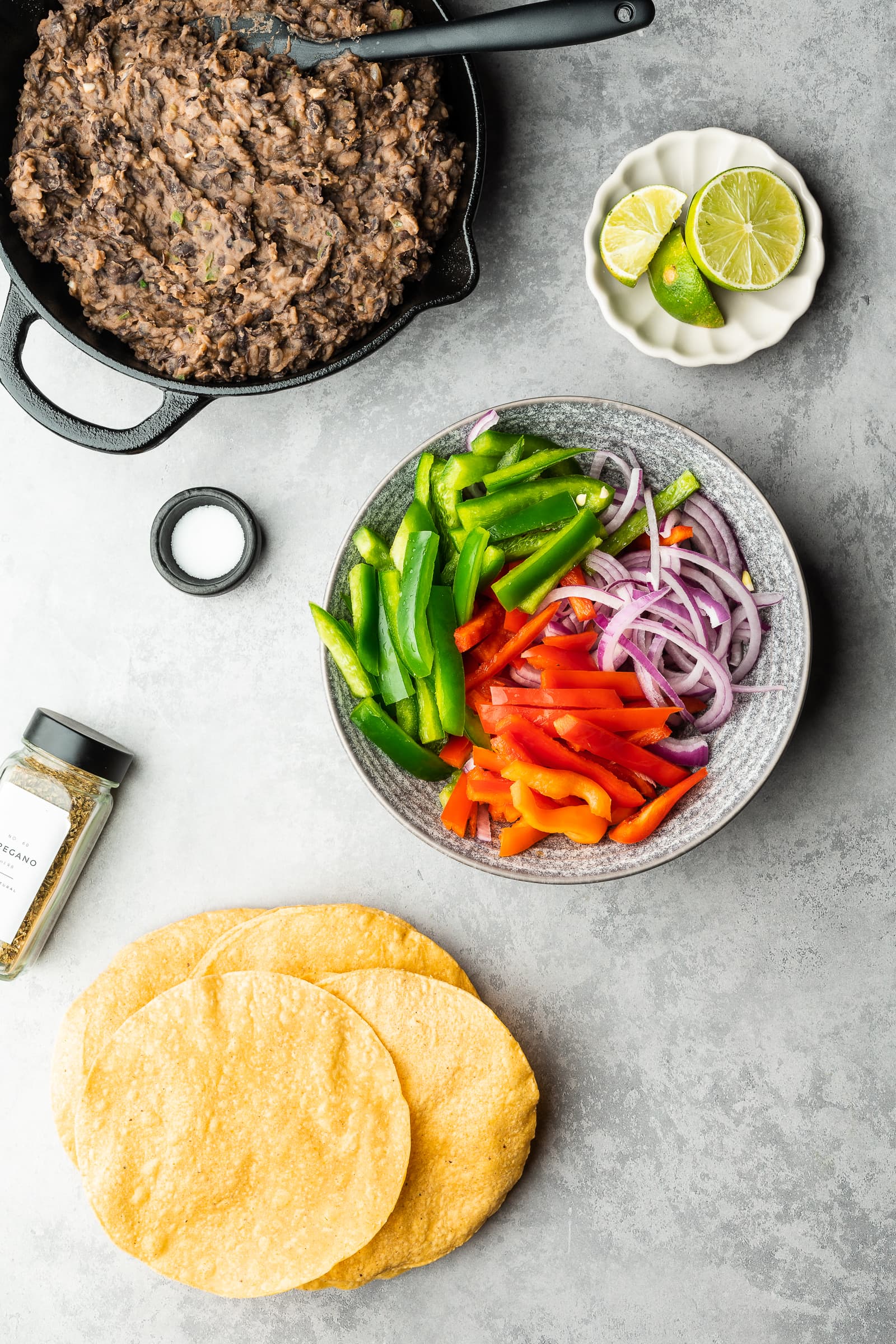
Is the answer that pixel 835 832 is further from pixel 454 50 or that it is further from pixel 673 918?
pixel 454 50

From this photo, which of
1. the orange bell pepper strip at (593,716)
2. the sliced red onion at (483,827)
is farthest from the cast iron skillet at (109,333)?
the sliced red onion at (483,827)

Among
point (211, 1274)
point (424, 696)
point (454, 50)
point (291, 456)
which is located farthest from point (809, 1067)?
point (454, 50)

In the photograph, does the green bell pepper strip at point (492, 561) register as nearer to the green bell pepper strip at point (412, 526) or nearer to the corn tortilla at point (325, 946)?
the green bell pepper strip at point (412, 526)

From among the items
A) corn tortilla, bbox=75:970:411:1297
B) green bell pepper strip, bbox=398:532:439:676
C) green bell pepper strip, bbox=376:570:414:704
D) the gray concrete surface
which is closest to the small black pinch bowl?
the gray concrete surface

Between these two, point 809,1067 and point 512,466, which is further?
point 809,1067

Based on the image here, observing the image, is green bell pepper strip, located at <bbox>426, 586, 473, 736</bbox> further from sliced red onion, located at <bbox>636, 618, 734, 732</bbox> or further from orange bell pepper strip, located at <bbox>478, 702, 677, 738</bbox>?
sliced red onion, located at <bbox>636, 618, 734, 732</bbox>

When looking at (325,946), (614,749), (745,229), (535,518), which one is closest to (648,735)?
(614,749)
